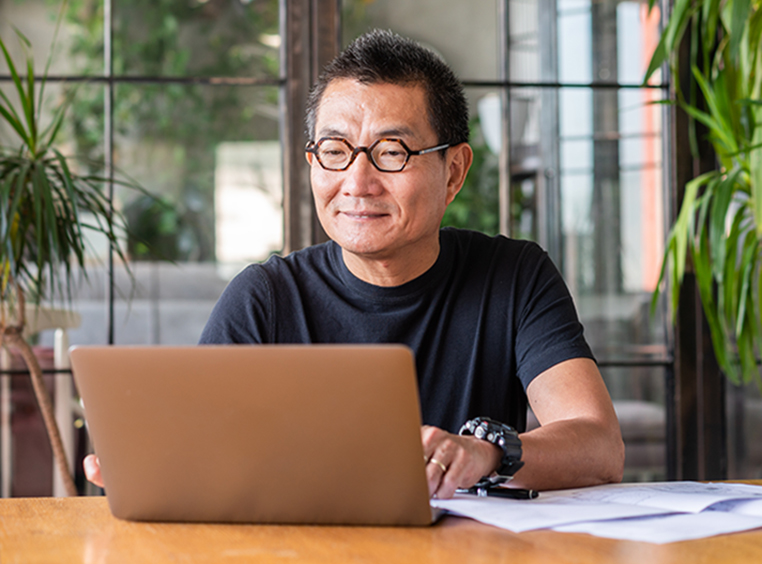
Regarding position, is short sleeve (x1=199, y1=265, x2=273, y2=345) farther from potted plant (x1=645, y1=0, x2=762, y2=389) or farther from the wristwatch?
potted plant (x1=645, y1=0, x2=762, y2=389)

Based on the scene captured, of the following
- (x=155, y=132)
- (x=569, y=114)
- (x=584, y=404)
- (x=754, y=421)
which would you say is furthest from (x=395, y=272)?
(x=155, y=132)

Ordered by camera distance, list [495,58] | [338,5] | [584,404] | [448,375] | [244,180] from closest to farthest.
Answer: [584,404]
[448,375]
[338,5]
[495,58]
[244,180]

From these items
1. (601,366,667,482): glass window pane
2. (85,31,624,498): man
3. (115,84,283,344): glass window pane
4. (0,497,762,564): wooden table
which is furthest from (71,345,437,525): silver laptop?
(115,84,283,344): glass window pane

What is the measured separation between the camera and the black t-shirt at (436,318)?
1.50m

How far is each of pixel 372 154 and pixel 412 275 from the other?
266mm

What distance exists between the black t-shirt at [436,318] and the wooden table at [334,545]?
2.08ft

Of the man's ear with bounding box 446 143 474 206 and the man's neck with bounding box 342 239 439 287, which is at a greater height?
the man's ear with bounding box 446 143 474 206

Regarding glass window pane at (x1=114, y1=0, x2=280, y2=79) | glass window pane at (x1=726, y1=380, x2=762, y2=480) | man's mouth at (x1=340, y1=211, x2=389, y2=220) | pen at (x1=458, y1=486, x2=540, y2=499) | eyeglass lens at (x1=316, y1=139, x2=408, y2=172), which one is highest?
glass window pane at (x1=114, y1=0, x2=280, y2=79)

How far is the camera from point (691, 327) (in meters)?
2.82

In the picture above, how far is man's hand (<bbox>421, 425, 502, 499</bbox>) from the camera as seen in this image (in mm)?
917

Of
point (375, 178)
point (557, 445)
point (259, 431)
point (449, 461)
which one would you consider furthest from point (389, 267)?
point (259, 431)

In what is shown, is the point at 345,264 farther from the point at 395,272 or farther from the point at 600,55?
the point at 600,55

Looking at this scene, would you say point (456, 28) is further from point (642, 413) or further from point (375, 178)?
point (375, 178)

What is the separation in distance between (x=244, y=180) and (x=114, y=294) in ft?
9.24
